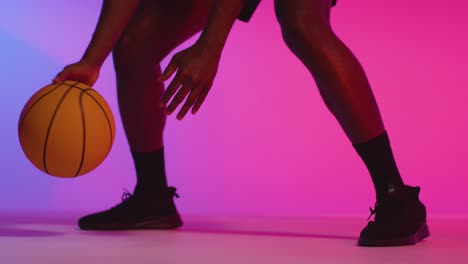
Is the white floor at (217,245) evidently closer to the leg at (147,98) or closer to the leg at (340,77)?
the leg at (147,98)

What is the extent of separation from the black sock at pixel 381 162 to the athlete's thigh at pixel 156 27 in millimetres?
613

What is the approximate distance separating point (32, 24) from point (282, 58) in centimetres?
115

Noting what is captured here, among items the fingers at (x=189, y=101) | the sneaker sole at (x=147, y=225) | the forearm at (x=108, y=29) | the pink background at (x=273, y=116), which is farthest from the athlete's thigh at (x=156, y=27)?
the pink background at (x=273, y=116)

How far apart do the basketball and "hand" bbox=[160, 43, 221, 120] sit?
38 centimetres

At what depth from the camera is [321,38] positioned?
1893 mm

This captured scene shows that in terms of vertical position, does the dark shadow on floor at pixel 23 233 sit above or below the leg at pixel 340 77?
below

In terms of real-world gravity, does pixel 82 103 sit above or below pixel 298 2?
below

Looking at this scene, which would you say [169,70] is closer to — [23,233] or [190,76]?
[190,76]

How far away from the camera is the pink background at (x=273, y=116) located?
3.42 metres

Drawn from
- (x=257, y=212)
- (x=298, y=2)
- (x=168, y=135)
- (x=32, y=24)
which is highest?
(x=32, y=24)

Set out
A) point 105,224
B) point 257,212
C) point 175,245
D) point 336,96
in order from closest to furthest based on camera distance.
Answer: point 175,245
point 336,96
point 105,224
point 257,212

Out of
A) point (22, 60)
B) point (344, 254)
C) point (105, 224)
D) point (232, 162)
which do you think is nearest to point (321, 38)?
point (344, 254)

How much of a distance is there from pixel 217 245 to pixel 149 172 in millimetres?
536

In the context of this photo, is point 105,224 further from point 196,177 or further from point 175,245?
point 196,177
